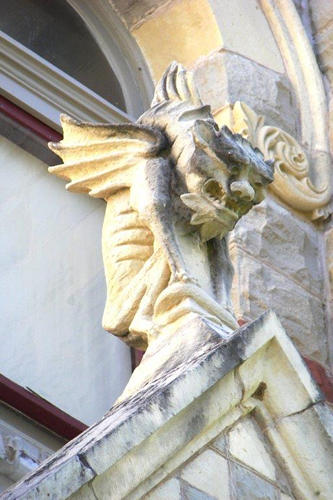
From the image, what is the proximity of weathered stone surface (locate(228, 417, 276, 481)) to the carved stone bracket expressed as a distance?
9.61ft

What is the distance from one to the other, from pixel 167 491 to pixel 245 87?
3692 millimetres

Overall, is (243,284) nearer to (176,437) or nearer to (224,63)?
(224,63)

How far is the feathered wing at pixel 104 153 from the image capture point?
16.5 ft

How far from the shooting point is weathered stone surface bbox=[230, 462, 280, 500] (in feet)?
13.7

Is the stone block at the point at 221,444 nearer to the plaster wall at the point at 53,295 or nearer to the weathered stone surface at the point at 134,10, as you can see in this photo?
the plaster wall at the point at 53,295

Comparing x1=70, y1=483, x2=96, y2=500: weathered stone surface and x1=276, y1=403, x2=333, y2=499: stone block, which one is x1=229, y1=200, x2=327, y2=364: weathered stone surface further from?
x1=70, y1=483, x2=96, y2=500: weathered stone surface

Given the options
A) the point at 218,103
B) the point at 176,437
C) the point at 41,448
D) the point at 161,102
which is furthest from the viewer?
the point at 218,103

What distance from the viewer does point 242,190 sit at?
4.79 m

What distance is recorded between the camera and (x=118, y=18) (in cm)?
794

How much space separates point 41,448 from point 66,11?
270 cm

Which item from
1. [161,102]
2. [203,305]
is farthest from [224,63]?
[203,305]

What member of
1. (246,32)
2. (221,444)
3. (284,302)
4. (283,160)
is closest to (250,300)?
(284,302)

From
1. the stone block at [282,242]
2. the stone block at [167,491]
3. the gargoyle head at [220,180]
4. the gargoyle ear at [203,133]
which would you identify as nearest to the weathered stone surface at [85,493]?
the stone block at [167,491]

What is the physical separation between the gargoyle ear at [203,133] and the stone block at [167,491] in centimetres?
113
